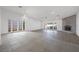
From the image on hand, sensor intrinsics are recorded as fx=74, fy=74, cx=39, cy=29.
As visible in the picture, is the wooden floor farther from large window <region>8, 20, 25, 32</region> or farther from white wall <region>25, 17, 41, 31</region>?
white wall <region>25, 17, 41, 31</region>

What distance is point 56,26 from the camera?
11164 mm

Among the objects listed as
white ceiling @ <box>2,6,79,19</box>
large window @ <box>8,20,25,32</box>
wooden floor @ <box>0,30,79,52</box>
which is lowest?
wooden floor @ <box>0,30,79,52</box>

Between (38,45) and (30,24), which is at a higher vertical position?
(30,24)

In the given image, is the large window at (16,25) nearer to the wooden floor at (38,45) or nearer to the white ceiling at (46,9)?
the white ceiling at (46,9)

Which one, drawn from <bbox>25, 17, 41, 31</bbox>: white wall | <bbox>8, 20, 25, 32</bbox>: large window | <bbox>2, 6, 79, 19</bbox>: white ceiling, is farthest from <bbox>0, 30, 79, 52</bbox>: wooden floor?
<bbox>25, 17, 41, 31</bbox>: white wall

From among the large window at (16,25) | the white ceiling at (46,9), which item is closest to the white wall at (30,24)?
the large window at (16,25)

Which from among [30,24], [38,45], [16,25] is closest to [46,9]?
[38,45]

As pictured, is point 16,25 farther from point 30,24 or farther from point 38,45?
point 38,45

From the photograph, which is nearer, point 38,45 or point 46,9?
point 38,45
